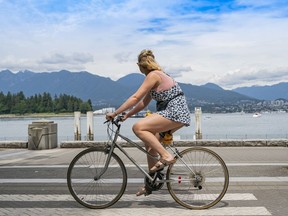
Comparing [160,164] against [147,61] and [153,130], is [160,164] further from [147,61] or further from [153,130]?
[147,61]

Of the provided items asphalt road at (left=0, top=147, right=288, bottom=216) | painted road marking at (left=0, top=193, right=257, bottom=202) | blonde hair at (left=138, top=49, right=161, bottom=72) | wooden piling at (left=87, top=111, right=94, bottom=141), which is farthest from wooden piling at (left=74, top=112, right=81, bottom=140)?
blonde hair at (left=138, top=49, right=161, bottom=72)

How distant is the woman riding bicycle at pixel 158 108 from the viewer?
17.5ft

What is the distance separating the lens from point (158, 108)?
5598 millimetres

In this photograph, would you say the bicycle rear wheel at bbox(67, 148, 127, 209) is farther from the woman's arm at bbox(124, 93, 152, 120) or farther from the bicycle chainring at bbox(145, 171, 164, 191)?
the woman's arm at bbox(124, 93, 152, 120)

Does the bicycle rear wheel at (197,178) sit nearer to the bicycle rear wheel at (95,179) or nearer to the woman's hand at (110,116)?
the bicycle rear wheel at (95,179)

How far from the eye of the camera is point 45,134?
14586 mm

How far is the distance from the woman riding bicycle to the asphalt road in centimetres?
48

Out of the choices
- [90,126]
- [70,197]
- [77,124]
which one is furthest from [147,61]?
[90,126]

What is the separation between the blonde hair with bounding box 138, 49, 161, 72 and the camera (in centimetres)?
547

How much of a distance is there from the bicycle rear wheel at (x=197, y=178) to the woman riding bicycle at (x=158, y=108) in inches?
7.8

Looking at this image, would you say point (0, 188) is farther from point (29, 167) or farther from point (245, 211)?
point (245, 211)

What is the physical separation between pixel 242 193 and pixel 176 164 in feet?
4.90

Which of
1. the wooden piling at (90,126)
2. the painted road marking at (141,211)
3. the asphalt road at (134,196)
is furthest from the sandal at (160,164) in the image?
the wooden piling at (90,126)

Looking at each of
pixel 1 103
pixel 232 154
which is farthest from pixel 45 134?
pixel 1 103
